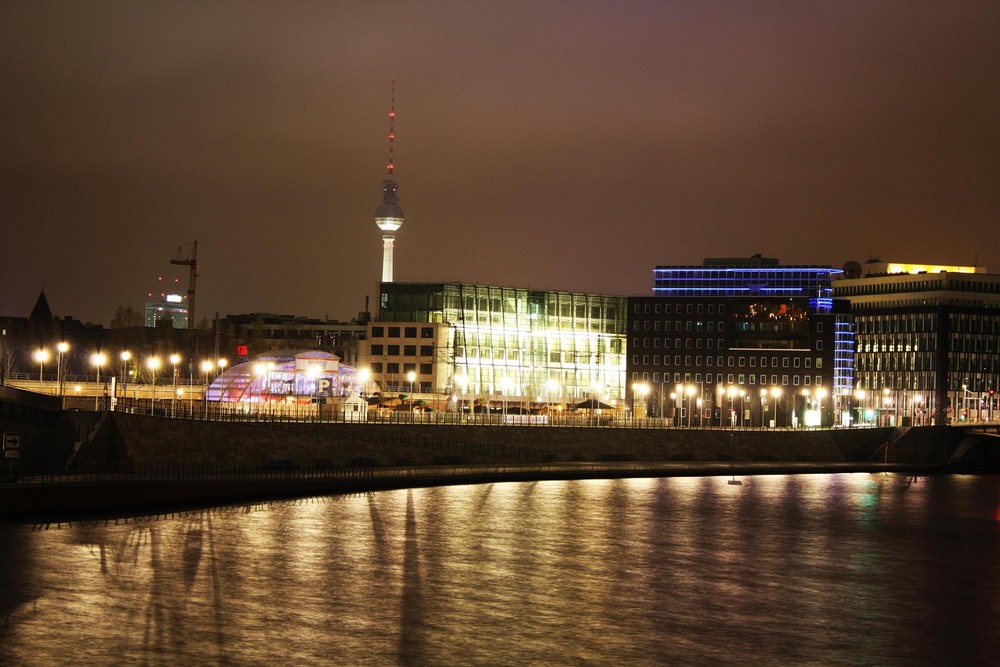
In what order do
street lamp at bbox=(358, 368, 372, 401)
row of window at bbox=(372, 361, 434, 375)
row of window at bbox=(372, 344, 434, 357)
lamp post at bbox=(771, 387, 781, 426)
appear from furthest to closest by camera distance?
row of window at bbox=(372, 344, 434, 357) → row of window at bbox=(372, 361, 434, 375) → lamp post at bbox=(771, 387, 781, 426) → street lamp at bbox=(358, 368, 372, 401)

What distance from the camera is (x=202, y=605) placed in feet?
164

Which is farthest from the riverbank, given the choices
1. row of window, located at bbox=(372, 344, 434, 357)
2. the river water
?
row of window, located at bbox=(372, 344, 434, 357)

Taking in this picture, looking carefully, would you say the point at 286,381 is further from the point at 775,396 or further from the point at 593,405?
the point at 775,396

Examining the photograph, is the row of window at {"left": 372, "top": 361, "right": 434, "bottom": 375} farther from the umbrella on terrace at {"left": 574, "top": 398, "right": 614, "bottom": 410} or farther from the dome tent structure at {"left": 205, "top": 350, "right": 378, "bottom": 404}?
the dome tent structure at {"left": 205, "top": 350, "right": 378, "bottom": 404}

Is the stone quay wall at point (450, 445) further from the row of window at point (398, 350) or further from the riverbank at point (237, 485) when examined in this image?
the row of window at point (398, 350)

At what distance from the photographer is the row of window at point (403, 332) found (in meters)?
194

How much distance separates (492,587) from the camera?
187ft

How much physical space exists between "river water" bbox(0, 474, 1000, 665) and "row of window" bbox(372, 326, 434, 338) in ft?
331

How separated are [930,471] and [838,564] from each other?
3645 inches

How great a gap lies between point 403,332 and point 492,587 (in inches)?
5442

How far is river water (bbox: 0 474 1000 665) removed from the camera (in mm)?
44375

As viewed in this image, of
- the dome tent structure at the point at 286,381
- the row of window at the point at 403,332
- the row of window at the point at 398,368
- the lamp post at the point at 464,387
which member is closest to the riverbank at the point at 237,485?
the dome tent structure at the point at 286,381

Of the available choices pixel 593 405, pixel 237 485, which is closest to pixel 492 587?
pixel 237 485

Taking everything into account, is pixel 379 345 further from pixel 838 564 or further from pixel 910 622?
pixel 910 622
